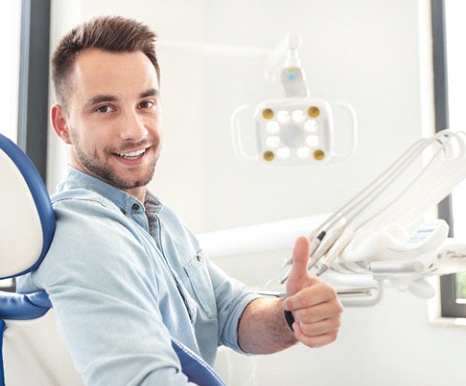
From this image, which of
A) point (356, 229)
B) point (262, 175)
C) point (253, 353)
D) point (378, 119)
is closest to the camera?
point (253, 353)

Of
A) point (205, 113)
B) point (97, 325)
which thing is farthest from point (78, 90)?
point (205, 113)

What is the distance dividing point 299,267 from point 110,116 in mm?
478

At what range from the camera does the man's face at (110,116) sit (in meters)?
1.37

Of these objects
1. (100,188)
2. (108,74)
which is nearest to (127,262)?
(100,188)

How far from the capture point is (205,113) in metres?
3.30

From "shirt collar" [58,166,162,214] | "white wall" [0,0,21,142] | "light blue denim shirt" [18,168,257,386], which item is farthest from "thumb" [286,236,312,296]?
"white wall" [0,0,21,142]

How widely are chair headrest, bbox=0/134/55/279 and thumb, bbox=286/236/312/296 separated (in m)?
0.41

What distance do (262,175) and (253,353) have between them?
1512 millimetres

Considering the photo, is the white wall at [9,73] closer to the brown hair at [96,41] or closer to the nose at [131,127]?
the brown hair at [96,41]

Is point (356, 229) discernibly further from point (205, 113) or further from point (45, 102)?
point (45, 102)

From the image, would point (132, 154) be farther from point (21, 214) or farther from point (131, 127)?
point (21, 214)

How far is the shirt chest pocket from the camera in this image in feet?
4.77

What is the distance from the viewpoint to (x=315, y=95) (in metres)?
2.80

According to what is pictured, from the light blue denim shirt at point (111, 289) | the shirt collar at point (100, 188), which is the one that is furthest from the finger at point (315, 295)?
the shirt collar at point (100, 188)
